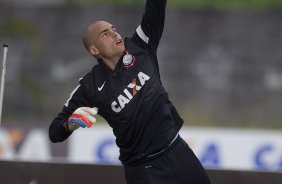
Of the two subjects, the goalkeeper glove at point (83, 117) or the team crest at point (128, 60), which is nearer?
the goalkeeper glove at point (83, 117)

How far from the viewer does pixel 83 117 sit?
5.33 m

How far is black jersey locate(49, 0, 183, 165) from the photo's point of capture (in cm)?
559

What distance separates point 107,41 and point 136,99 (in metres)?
0.48

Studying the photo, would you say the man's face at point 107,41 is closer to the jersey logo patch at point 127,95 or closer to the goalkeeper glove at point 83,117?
the jersey logo patch at point 127,95

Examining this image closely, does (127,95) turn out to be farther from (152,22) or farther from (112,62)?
(152,22)

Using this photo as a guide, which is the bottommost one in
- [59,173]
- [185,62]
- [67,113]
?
[185,62]

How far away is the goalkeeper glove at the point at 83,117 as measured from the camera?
531 cm

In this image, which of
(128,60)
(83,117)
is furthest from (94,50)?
(83,117)

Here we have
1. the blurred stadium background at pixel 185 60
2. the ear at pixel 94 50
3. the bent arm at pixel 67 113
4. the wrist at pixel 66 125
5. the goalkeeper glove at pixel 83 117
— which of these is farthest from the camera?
the blurred stadium background at pixel 185 60

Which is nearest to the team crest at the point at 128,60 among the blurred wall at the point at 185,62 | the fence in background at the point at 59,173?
the fence in background at the point at 59,173

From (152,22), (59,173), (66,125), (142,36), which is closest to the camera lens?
(66,125)

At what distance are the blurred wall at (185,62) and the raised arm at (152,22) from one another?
32.4 feet

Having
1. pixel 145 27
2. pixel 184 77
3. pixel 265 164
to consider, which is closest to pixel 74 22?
pixel 184 77

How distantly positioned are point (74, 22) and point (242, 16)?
3.48 meters
